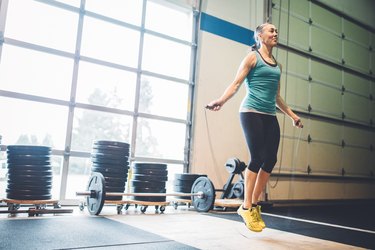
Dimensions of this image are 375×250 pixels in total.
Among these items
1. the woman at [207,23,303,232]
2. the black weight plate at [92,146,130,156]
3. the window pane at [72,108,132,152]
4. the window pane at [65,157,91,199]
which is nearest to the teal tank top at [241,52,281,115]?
the woman at [207,23,303,232]

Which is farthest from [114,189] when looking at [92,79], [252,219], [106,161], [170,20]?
[170,20]

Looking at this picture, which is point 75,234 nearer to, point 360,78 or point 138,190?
point 138,190

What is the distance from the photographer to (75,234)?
2344mm

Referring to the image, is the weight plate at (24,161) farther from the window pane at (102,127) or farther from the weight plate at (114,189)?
the window pane at (102,127)

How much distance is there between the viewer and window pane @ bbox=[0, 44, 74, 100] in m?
3.90

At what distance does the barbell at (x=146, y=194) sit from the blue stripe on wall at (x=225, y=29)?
2554mm

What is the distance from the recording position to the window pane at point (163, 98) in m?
4.88

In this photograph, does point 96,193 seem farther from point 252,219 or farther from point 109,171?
point 252,219

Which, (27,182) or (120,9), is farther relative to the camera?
(120,9)

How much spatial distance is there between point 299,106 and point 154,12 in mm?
3281

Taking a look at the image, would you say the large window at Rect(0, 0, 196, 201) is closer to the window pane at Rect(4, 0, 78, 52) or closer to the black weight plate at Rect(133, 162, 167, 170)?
the window pane at Rect(4, 0, 78, 52)

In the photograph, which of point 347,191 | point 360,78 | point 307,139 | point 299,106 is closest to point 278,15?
point 299,106

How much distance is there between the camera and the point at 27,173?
129 inches

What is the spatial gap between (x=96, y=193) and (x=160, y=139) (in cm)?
179
